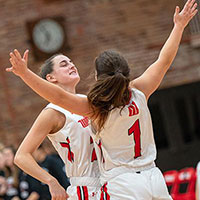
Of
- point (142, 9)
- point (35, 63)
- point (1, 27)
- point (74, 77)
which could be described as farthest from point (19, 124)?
point (74, 77)

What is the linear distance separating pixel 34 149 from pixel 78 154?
284 millimetres

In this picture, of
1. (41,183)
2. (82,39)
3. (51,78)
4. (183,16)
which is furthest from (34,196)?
(82,39)

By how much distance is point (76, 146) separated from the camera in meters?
3.14

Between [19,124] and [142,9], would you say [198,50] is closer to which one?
[142,9]

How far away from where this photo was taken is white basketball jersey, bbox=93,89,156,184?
9.36ft

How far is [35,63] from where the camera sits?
30.8 feet

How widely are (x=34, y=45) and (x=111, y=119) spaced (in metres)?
6.79

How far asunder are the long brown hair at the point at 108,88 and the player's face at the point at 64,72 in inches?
15.0

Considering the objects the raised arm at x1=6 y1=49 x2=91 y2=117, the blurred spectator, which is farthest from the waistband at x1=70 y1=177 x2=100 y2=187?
the blurred spectator

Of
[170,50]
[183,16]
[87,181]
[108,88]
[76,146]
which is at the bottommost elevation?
[87,181]

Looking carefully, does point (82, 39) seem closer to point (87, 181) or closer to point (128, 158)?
point (87, 181)

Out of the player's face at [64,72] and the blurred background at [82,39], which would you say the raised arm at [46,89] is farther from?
the blurred background at [82,39]

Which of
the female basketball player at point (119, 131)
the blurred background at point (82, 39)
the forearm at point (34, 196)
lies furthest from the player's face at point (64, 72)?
the blurred background at point (82, 39)

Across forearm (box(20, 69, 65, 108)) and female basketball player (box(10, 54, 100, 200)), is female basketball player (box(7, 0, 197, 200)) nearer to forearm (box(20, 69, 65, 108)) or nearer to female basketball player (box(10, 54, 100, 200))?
forearm (box(20, 69, 65, 108))
